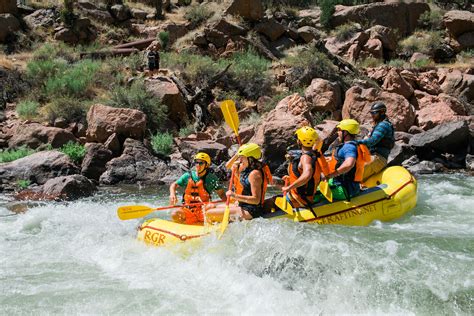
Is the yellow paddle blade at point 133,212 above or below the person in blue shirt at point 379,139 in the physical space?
below

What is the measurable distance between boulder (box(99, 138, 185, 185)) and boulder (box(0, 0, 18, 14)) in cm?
1123

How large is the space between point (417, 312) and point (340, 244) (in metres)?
1.00

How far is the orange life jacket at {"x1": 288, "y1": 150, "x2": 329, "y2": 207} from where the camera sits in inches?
209

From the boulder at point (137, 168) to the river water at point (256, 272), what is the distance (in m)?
3.48

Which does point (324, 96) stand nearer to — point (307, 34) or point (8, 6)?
point (307, 34)

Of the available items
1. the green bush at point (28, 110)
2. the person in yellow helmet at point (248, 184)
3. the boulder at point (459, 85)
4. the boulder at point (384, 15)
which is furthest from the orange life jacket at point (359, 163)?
the boulder at point (384, 15)

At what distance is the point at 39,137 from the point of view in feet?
35.8

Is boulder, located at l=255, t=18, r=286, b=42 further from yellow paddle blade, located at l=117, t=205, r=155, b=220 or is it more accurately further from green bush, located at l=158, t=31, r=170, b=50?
yellow paddle blade, located at l=117, t=205, r=155, b=220

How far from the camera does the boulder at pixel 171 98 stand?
1303 cm

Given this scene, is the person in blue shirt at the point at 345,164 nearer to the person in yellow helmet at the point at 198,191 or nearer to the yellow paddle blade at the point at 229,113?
the person in yellow helmet at the point at 198,191

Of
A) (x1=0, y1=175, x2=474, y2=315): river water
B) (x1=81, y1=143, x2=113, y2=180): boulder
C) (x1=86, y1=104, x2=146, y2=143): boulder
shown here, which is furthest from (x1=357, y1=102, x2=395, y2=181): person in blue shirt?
(x1=86, y1=104, x2=146, y2=143): boulder

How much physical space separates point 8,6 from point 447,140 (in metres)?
A: 16.2

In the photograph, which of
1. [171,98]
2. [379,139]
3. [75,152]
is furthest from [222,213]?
[171,98]

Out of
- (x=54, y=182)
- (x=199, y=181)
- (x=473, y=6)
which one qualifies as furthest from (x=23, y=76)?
(x=473, y=6)
